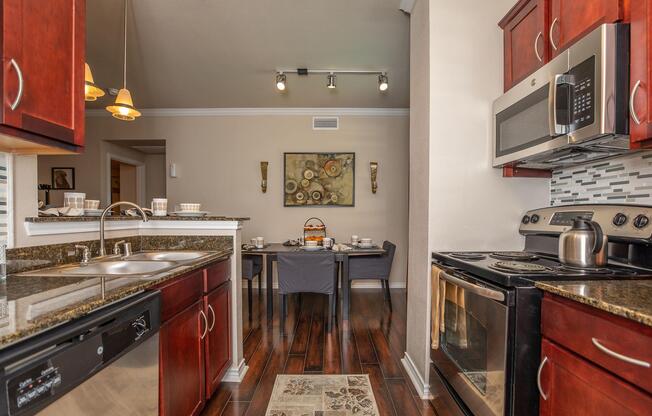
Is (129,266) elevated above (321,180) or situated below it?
below

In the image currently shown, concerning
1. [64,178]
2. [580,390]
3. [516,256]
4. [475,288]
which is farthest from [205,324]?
[64,178]

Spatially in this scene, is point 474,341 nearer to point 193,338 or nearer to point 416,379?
point 416,379

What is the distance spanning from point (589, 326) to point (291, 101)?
3.93 meters

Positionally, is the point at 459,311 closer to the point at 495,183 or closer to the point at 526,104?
the point at 495,183

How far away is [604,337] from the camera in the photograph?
0.84m

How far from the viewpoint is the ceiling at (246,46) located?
96.3 inches

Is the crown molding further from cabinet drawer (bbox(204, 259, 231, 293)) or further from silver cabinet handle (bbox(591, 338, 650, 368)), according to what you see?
silver cabinet handle (bbox(591, 338, 650, 368))

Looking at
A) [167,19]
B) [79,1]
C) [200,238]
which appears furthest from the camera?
[167,19]

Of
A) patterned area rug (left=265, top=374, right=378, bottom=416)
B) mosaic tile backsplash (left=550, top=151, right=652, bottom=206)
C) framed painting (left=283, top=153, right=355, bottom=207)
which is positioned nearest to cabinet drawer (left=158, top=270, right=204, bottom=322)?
patterned area rug (left=265, top=374, right=378, bottom=416)

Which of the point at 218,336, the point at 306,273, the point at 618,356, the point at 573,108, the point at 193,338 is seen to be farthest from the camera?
the point at 306,273

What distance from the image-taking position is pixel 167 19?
258 cm

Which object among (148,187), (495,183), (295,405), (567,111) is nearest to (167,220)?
(295,405)

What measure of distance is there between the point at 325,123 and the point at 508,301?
377 cm

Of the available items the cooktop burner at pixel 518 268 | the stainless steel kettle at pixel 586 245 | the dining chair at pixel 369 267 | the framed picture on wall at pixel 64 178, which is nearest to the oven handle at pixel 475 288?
the cooktop burner at pixel 518 268
